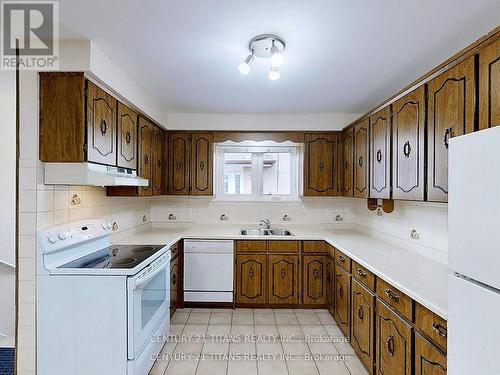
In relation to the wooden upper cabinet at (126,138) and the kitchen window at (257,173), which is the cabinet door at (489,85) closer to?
the wooden upper cabinet at (126,138)

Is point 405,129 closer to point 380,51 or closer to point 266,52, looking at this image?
point 380,51

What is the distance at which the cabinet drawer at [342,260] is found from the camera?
264cm

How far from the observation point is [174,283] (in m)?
3.20

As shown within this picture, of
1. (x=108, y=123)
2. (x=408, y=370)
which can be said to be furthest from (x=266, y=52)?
(x=408, y=370)

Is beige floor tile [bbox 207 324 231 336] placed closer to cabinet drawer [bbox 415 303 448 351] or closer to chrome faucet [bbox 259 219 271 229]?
chrome faucet [bbox 259 219 271 229]

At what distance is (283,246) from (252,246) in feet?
1.17

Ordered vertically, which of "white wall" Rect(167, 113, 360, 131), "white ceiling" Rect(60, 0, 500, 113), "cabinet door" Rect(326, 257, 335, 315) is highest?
"white ceiling" Rect(60, 0, 500, 113)

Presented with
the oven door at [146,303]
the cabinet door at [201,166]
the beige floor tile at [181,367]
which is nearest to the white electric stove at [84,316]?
the oven door at [146,303]

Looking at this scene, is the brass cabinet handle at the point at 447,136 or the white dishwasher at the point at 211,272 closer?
the brass cabinet handle at the point at 447,136

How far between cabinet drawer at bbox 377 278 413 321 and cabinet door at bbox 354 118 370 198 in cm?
118

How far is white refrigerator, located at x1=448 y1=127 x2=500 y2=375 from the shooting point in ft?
2.97

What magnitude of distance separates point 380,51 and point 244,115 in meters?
2.02

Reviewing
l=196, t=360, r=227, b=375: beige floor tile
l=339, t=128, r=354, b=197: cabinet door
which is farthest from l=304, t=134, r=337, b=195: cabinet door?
l=196, t=360, r=227, b=375: beige floor tile

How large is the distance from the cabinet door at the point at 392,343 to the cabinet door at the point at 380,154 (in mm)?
954
